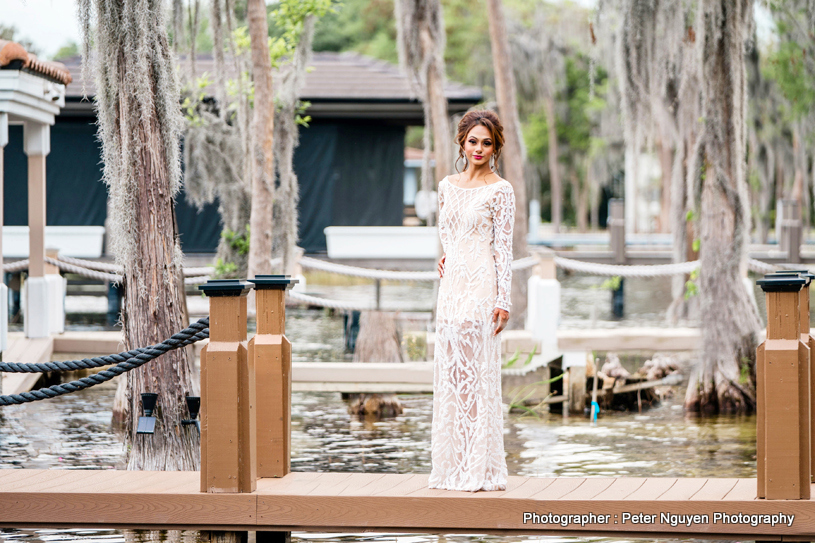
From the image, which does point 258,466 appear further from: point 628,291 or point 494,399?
point 628,291

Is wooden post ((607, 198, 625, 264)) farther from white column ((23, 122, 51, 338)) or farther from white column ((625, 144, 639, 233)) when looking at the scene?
white column ((625, 144, 639, 233))

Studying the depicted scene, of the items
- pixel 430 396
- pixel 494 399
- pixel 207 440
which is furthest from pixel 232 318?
pixel 430 396

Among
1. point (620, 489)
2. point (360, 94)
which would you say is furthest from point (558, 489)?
point (360, 94)

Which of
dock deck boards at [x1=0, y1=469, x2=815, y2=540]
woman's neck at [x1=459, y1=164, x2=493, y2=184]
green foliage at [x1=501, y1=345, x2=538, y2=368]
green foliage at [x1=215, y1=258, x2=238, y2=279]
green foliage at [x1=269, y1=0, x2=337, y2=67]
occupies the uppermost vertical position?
green foliage at [x1=269, y1=0, x2=337, y2=67]

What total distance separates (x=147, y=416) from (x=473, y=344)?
191cm

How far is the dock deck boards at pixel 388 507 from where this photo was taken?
4367 mm

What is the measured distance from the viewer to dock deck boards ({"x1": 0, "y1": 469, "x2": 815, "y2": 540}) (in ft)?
14.3

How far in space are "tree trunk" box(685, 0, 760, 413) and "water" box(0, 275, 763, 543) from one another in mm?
391

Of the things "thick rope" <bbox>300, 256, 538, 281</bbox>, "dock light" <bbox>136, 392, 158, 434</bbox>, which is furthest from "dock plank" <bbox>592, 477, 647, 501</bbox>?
"thick rope" <bbox>300, 256, 538, 281</bbox>

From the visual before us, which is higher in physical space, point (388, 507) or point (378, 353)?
point (378, 353)

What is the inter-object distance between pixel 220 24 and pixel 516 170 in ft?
17.6

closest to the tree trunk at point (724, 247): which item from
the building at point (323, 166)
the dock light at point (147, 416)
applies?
the dock light at point (147, 416)

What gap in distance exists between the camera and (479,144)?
4680mm

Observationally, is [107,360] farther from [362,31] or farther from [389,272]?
[362,31]
